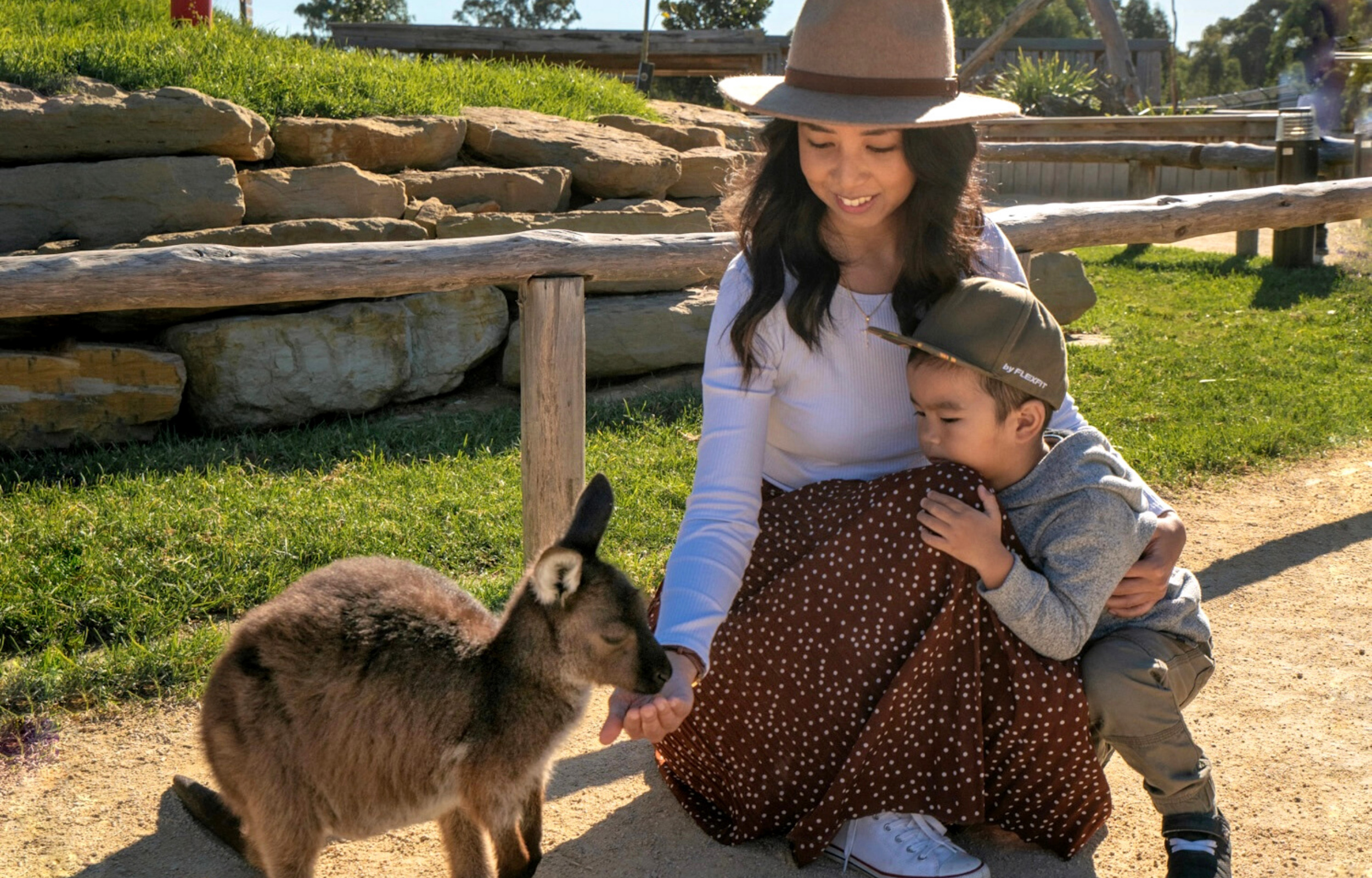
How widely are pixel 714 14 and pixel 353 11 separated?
400 inches

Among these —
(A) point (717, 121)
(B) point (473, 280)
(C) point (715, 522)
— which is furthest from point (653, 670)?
(A) point (717, 121)

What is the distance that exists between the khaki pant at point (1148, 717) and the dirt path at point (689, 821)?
0.28 meters

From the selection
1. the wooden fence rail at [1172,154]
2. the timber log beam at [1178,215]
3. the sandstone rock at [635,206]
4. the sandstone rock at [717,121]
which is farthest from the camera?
the wooden fence rail at [1172,154]

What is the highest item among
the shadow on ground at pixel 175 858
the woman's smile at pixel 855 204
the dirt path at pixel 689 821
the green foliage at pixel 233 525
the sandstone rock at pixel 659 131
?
the sandstone rock at pixel 659 131

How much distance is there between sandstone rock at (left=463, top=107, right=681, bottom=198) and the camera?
26.5ft

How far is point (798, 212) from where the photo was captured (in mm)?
3145

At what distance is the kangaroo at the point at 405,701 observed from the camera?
8.57ft

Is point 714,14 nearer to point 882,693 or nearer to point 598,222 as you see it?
point 598,222

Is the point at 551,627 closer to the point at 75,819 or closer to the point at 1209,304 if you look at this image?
the point at 75,819

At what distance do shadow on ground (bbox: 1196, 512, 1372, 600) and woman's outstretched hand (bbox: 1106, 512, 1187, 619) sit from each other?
6.41 feet

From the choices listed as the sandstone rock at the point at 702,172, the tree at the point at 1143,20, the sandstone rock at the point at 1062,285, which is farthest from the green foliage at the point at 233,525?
the tree at the point at 1143,20

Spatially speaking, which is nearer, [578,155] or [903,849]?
[903,849]

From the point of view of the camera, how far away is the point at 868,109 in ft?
9.30

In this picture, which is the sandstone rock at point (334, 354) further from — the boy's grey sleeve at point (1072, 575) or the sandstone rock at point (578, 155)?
the boy's grey sleeve at point (1072, 575)
